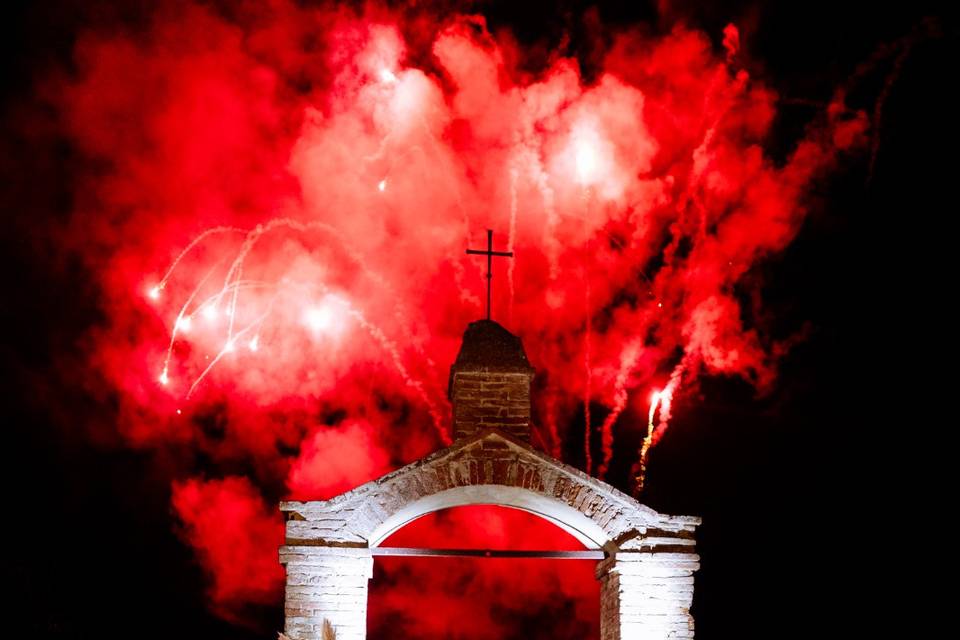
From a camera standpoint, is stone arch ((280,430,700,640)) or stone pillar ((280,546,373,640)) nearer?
stone pillar ((280,546,373,640))

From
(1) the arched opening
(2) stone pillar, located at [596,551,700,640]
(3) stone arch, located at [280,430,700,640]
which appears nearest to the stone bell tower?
(3) stone arch, located at [280,430,700,640]

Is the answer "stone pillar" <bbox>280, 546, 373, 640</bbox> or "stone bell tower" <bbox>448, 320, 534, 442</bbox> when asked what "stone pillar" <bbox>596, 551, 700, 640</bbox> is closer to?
"stone bell tower" <bbox>448, 320, 534, 442</bbox>

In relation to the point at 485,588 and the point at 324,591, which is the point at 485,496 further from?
the point at 485,588

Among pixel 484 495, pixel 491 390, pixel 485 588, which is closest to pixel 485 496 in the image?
pixel 484 495

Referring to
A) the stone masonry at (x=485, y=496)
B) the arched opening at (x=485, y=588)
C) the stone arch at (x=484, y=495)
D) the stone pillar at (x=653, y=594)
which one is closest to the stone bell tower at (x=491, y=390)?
the stone masonry at (x=485, y=496)

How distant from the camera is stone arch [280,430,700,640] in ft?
34.5

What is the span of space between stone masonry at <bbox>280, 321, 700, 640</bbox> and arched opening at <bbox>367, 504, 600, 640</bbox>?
11364 mm

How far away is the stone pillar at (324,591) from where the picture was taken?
10.4 meters

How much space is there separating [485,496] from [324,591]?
83.2 inches

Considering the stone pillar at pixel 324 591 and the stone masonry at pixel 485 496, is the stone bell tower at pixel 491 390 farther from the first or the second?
the stone pillar at pixel 324 591

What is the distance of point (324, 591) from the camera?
10500 millimetres

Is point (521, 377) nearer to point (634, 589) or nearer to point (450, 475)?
point (450, 475)

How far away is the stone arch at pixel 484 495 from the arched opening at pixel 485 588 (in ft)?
37.3

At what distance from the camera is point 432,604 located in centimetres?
2342
